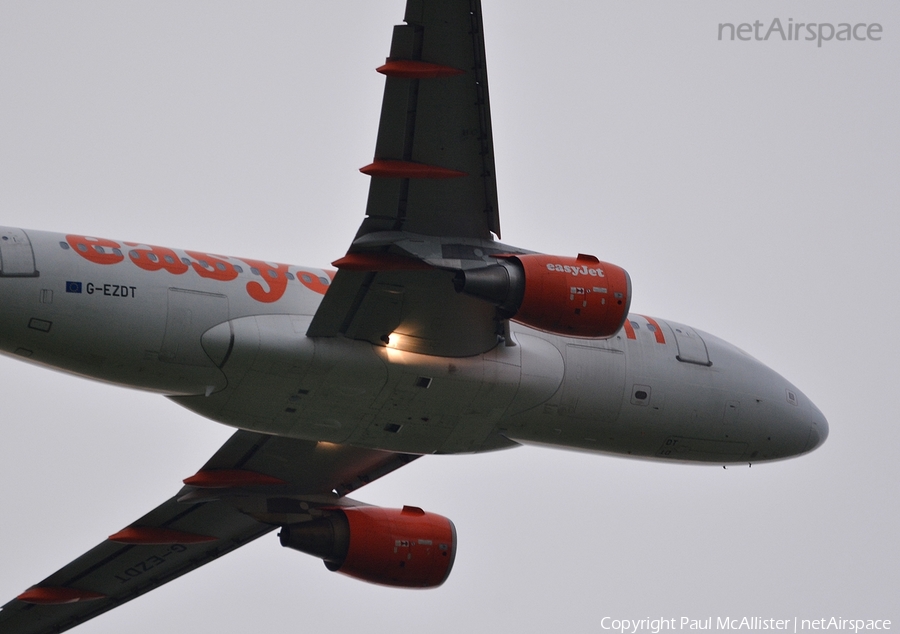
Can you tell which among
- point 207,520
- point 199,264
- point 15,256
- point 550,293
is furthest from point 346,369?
point 207,520

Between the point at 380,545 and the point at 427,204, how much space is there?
8308 mm

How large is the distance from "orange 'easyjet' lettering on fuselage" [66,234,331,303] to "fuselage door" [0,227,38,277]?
Result: 73 centimetres

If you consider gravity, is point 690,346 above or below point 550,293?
below

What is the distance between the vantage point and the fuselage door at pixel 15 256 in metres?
20.7

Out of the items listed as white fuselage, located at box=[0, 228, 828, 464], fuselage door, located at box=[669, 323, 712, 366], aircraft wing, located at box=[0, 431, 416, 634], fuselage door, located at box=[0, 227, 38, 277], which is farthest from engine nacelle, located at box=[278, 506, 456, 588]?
fuselage door, located at box=[0, 227, 38, 277]

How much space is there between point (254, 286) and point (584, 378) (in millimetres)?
6198

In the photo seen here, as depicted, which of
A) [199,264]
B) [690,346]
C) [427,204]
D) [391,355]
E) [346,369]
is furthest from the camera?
[690,346]

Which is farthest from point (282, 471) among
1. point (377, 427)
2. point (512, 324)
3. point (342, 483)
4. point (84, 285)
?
point (84, 285)

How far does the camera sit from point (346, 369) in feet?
75.2

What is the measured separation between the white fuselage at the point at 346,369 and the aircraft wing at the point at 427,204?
0.51 m

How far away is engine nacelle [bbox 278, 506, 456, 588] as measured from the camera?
27172 mm

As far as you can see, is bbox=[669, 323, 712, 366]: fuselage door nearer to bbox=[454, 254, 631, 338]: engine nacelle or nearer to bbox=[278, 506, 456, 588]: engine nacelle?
bbox=[454, 254, 631, 338]: engine nacelle

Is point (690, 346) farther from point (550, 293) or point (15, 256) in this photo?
point (15, 256)

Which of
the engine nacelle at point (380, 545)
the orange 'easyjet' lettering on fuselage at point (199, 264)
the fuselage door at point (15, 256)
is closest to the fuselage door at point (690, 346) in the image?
the engine nacelle at point (380, 545)
